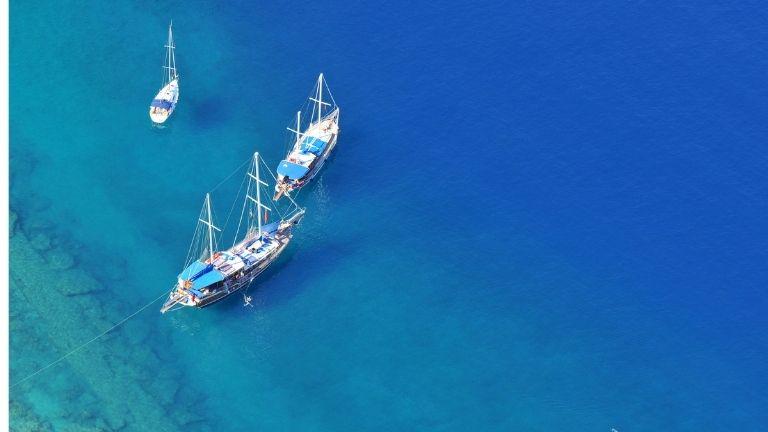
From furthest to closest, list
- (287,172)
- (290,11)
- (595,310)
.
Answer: (290,11), (287,172), (595,310)

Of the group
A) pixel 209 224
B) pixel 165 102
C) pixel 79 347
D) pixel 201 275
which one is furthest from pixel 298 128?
pixel 79 347

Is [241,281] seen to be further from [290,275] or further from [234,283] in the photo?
[290,275]

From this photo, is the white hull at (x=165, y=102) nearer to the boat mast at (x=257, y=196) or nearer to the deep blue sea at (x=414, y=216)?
the deep blue sea at (x=414, y=216)

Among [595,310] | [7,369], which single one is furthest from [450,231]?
[7,369]

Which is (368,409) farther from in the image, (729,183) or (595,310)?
(729,183)

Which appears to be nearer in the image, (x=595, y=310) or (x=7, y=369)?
(x=7, y=369)

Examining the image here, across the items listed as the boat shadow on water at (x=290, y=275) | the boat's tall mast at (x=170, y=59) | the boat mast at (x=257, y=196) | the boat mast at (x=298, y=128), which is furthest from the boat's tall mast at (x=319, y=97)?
the boat shadow on water at (x=290, y=275)

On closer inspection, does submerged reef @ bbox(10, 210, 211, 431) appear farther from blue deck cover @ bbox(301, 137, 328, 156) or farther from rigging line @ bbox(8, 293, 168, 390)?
blue deck cover @ bbox(301, 137, 328, 156)

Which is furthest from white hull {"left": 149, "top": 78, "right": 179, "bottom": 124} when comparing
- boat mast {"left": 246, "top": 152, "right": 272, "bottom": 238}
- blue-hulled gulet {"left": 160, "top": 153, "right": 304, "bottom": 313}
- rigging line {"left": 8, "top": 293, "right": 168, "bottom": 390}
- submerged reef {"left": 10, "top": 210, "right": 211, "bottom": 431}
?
rigging line {"left": 8, "top": 293, "right": 168, "bottom": 390}
